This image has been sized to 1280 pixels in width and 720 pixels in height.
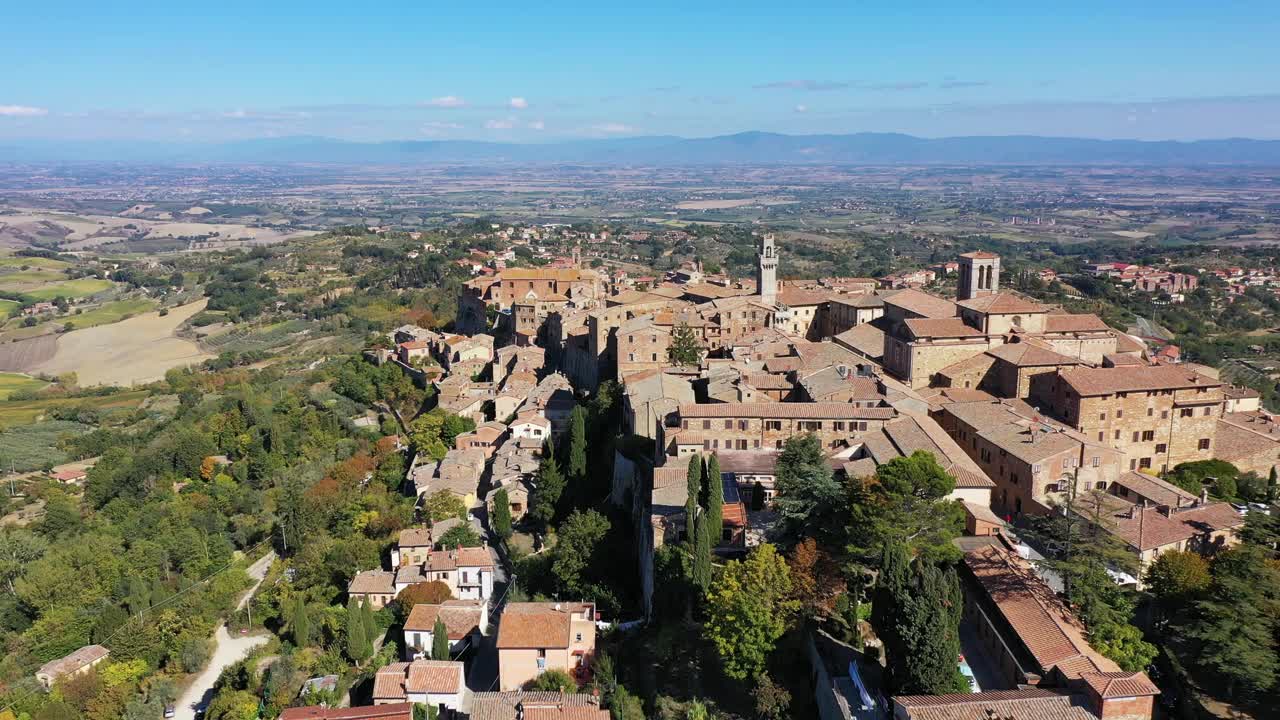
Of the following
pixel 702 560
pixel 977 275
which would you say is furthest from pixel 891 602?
pixel 977 275

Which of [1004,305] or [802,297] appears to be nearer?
[1004,305]

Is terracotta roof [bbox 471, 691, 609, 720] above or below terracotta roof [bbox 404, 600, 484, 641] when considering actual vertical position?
above

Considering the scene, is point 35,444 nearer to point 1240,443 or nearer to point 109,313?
point 109,313

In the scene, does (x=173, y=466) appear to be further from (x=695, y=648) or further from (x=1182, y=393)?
(x=1182, y=393)

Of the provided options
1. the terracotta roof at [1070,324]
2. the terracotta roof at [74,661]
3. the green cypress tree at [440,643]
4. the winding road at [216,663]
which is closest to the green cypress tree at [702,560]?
the green cypress tree at [440,643]

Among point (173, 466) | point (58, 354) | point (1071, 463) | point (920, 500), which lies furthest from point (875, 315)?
point (58, 354)

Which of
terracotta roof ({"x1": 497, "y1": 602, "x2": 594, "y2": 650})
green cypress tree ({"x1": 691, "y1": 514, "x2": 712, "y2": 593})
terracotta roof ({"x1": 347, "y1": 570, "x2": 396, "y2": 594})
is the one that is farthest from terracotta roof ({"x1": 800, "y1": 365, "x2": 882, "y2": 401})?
terracotta roof ({"x1": 347, "y1": 570, "x2": 396, "y2": 594})

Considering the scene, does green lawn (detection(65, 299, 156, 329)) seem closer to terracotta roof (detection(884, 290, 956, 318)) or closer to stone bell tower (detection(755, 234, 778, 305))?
stone bell tower (detection(755, 234, 778, 305))
